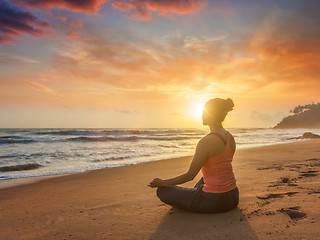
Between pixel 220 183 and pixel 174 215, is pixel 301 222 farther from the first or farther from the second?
pixel 174 215

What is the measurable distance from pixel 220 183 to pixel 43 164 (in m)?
9.28

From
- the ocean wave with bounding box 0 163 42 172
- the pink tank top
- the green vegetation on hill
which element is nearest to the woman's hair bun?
the pink tank top

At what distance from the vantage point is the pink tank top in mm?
3056

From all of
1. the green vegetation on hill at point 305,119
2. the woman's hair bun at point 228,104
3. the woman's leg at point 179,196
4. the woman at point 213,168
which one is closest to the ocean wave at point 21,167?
the woman's leg at point 179,196

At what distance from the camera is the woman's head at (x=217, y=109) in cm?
304

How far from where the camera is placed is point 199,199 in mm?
3211

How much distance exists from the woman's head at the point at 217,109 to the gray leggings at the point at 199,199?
93cm

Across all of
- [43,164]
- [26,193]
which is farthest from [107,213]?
[43,164]

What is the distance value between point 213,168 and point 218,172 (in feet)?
0.27

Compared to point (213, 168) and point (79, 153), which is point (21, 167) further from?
point (213, 168)

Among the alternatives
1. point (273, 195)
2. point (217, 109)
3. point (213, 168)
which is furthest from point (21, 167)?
point (273, 195)

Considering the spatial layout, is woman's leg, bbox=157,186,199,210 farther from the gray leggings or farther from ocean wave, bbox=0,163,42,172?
ocean wave, bbox=0,163,42,172

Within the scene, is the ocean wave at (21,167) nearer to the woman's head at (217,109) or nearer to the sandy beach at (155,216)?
the sandy beach at (155,216)

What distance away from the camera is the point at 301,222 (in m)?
2.62
